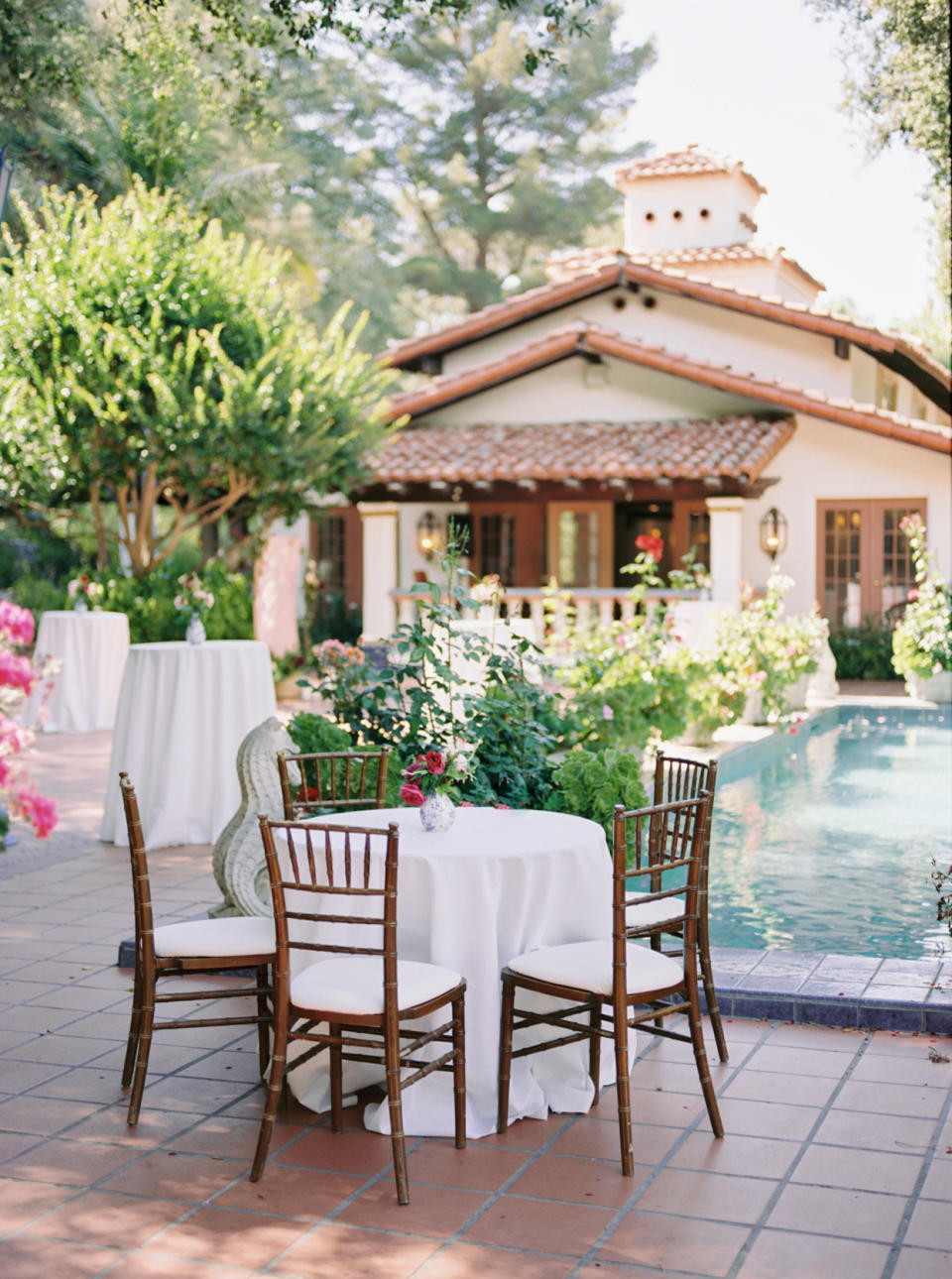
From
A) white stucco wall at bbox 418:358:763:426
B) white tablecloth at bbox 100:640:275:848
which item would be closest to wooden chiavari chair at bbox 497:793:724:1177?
white tablecloth at bbox 100:640:275:848

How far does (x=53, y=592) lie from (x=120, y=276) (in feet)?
14.4

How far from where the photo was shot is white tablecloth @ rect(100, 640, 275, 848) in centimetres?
859

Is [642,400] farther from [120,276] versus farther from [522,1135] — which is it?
[522,1135]

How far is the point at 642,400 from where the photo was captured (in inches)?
834

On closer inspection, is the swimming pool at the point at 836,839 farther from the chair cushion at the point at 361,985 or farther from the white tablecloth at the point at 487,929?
the chair cushion at the point at 361,985

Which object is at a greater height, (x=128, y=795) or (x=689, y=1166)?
(x=128, y=795)

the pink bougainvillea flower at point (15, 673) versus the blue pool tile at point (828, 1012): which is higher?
the pink bougainvillea flower at point (15, 673)

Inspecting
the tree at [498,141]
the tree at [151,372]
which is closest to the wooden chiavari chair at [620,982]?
the tree at [151,372]

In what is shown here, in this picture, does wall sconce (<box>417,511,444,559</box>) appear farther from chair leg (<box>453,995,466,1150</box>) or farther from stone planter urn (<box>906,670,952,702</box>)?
chair leg (<box>453,995,466,1150</box>)

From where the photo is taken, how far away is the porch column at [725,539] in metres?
18.9

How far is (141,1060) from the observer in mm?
4379

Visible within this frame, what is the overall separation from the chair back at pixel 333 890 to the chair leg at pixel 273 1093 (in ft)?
0.44

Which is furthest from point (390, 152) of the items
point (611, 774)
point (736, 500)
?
point (611, 774)

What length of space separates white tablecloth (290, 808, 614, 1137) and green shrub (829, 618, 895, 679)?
16.2 m
